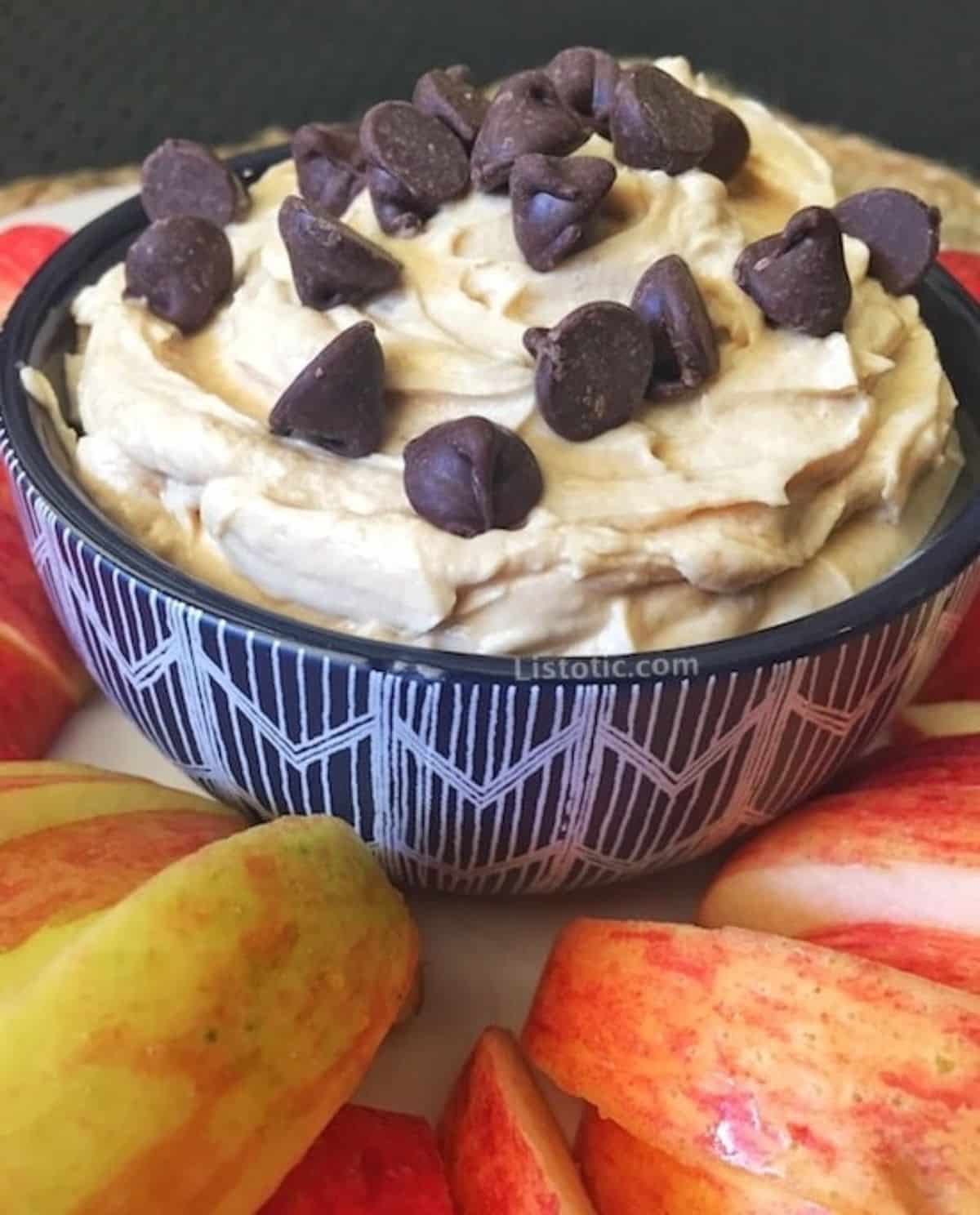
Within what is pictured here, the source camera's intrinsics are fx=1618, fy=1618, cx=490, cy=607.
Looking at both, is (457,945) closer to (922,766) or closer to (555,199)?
(922,766)

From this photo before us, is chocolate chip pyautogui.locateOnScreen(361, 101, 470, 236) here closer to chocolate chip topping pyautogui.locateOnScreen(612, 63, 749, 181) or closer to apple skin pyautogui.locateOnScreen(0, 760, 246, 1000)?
chocolate chip topping pyautogui.locateOnScreen(612, 63, 749, 181)

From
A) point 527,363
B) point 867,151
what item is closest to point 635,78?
point 527,363

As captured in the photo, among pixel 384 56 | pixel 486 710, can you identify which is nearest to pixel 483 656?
pixel 486 710

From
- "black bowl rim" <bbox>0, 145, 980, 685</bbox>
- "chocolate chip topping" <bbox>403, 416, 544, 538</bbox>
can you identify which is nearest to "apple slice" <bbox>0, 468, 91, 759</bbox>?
"black bowl rim" <bbox>0, 145, 980, 685</bbox>

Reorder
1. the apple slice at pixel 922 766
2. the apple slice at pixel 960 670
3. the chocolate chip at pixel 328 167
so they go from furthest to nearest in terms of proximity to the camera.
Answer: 1. the apple slice at pixel 960 670
2. the chocolate chip at pixel 328 167
3. the apple slice at pixel 922 766

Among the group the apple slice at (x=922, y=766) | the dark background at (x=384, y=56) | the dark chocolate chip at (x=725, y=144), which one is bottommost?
the dark background at (x=384, y=56)

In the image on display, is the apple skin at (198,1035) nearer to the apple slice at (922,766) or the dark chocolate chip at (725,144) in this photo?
A: the apple slice at (922,766)

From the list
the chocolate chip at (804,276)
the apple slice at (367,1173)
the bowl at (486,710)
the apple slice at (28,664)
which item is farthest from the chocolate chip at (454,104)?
the apple slice at (367,1173)
